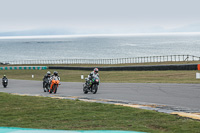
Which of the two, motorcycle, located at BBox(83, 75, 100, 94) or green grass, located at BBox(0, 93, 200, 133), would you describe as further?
motorcycle, located at BBox(83, 75, 100, 94)

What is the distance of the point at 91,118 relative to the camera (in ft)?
32.8

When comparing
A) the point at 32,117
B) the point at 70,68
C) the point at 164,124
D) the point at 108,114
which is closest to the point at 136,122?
the point at 164,124

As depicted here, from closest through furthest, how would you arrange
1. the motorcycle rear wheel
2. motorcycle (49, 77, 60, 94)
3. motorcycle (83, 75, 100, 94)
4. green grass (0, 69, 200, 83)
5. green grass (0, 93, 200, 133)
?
1. green grass (0, 93, 200, 133)
2. motorcycle (83, 75, 100, 94)
3. the motorcycle rear wheel
4. motorcycle (49, 77, 60, 94)
5. green grass (0, 69, 200, 83)

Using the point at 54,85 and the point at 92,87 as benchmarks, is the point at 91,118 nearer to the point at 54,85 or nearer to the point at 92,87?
the point at 92,87

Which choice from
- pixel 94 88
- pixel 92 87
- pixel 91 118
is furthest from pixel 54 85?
pixel 91 118

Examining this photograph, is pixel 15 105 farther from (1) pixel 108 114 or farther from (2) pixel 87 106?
(1) pixel 108 114

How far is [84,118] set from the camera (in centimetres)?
1006

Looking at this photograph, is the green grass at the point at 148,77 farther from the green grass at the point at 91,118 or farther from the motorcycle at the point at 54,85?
the green grass at the point at 91,118

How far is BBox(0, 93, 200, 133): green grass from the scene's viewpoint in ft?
27.9

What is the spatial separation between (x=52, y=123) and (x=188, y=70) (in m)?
27.5

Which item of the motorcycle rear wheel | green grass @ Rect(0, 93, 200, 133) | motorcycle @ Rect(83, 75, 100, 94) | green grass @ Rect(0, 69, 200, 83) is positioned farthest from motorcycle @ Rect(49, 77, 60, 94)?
green grass @ Rect(0, 69, 200, 83)

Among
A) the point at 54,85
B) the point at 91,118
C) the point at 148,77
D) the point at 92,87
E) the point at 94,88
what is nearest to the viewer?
the point at 91,118

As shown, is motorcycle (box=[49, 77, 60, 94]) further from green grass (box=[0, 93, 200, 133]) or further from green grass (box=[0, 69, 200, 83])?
green grass (box=[0, 69, 200, 83])

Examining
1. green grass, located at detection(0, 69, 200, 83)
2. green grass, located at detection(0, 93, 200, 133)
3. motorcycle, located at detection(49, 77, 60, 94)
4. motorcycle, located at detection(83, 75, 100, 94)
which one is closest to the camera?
green grass, located at detection(0, 93, 200, 133)
